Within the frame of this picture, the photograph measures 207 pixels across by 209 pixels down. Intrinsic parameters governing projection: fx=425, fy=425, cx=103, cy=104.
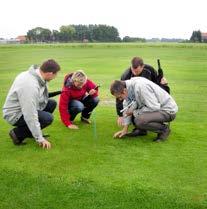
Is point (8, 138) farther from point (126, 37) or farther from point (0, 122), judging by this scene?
point (126, 37)

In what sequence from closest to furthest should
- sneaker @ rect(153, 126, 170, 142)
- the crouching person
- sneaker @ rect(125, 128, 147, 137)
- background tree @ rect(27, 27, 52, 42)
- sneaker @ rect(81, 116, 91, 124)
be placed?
sneaker @ rect(153, 126, 170, 142) < sneaker @ rect(125, 128, 147, 137) < the crouching person < sneaker @ rect(81, 116, 91, 124) < background tree @ rect(27, 27, 52, 42)

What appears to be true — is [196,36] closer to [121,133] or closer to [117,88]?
[121,133]

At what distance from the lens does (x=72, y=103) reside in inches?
344

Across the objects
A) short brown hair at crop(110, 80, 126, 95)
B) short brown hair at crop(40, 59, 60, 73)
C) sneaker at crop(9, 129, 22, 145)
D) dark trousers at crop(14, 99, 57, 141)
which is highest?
short brown hair at crop(40, 59, 60, 73)

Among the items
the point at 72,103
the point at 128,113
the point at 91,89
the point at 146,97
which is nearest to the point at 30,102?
the point at 128,113

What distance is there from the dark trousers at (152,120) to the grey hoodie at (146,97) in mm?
77

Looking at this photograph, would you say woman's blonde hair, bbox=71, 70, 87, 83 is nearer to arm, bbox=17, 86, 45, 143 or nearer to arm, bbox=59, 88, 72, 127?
arm, bbox=59, 88, 72, 127

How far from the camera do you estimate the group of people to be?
6.76m

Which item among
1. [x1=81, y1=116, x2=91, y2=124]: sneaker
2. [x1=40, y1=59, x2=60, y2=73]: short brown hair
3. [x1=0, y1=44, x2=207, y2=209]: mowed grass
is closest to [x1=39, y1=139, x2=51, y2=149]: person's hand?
Result: [x1=0, y1=44, x2=207, y2=209]: mowed grass

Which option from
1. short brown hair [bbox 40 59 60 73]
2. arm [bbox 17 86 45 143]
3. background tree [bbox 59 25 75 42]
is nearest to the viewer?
arm [bbox 17 86 45 143]

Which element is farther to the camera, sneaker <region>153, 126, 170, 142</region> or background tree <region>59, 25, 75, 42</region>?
background tree <region>59, 25, 75, 42</region>

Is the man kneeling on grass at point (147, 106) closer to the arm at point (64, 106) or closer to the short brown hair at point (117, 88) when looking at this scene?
the short brown hair at point (117, 88)

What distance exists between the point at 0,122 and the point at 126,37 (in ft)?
407

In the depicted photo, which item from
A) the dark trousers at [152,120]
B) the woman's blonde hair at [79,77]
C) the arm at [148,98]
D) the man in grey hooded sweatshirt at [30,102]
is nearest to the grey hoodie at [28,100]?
the man in grey hooded sweatshirt at [30,102]
